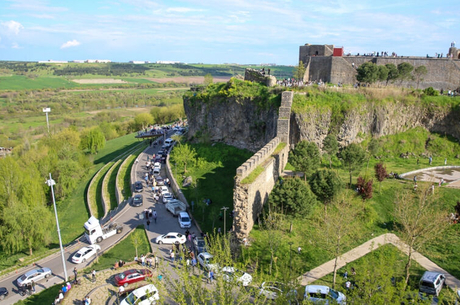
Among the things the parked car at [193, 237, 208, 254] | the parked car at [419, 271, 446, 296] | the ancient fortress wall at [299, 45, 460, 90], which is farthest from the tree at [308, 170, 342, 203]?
the ancient fortress wall at [299, 45, 460, 90]

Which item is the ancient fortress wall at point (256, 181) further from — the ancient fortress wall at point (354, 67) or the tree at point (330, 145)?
the ancient fortress wall at point (354, 67)

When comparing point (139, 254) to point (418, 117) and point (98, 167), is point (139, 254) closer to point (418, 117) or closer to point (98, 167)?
point (418, 117)

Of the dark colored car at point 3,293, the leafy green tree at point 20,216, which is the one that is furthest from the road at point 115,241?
the leafy green tree at point 20,216

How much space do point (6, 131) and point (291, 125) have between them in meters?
87.0

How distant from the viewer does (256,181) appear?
919 inches

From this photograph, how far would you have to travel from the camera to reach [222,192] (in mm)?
33688

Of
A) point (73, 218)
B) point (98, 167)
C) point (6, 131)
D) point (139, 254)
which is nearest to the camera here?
point (139, 254)

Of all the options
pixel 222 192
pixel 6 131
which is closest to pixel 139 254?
pixel 222 192

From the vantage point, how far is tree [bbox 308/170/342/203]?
23.8 metres

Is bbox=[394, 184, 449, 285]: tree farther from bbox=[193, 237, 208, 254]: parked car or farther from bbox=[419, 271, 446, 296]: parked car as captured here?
bbox=[193, 237, 208, 254]: parked car

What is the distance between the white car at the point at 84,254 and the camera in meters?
24.8

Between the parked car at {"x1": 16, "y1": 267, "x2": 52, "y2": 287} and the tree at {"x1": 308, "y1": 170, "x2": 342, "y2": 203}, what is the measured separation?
62.3 feet

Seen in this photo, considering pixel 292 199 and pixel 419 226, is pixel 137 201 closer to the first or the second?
pixel 292 199

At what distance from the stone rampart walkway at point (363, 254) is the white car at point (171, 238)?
9.50m
